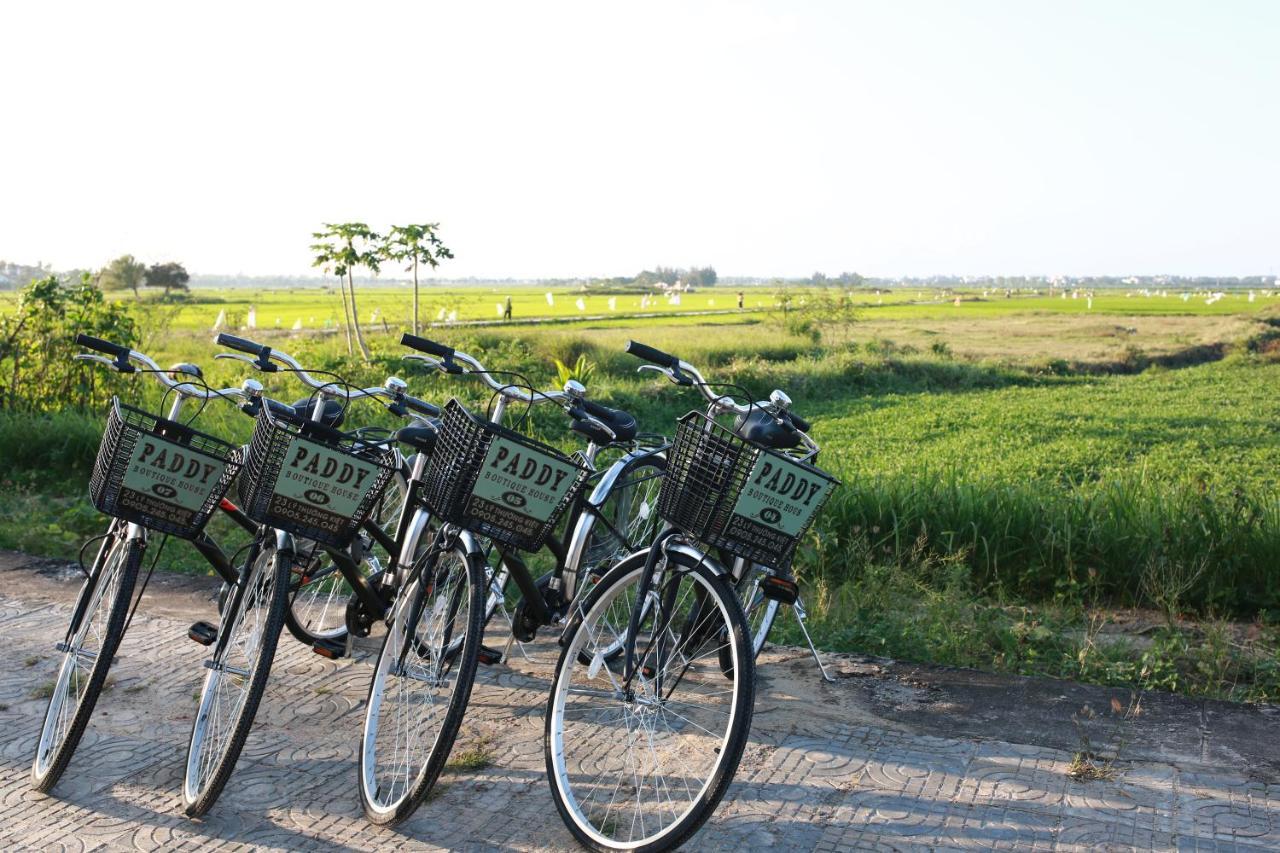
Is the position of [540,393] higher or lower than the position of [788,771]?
higher

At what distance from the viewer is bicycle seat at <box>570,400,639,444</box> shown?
3600 millimetres

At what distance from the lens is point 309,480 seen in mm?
3121

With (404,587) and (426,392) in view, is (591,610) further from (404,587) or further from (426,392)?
(426,392)

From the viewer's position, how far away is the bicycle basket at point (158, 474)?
3.19 meters

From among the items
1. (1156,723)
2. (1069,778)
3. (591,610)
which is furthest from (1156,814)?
(591,610)

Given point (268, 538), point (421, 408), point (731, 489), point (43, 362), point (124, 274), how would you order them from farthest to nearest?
1. point (124, 274)
2. point (43, 362)
3. point (421, 408)
4. point (268, 538)
5. point (731, 489)

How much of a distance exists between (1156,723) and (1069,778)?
1.89ft

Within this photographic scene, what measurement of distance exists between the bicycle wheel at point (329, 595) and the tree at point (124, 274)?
11049mm

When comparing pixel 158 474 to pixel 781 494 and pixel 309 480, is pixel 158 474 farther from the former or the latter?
pixel 781 494

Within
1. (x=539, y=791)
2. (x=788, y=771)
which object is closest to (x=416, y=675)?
(x=539, y=791)

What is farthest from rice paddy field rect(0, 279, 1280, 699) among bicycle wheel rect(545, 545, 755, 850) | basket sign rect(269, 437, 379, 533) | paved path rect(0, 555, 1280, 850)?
basket sign rect(269, 437, 379, 533)

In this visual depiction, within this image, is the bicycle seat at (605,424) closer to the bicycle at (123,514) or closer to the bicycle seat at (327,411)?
the bicycle seat at (327,411)

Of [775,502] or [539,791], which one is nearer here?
[775,502]

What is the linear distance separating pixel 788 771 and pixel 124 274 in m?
15.3
